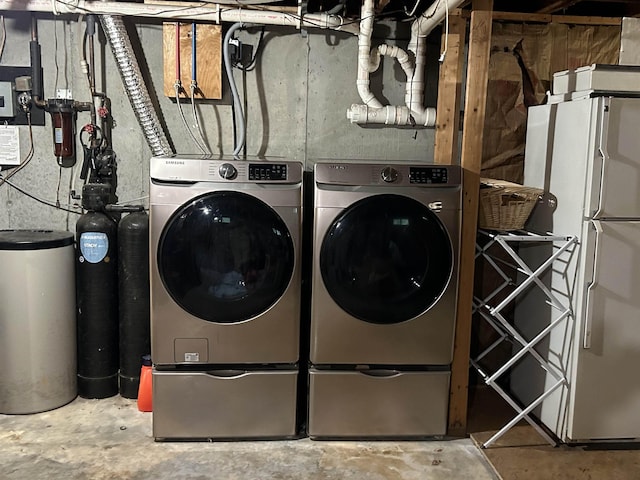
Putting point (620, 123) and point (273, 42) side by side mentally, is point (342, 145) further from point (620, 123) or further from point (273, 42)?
point (620, 123)

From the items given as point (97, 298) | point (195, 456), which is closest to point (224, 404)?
point (195, 456)

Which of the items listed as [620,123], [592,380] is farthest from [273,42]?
[592,380]

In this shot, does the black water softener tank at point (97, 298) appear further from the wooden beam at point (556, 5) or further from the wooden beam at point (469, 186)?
the wooden beam at point (556, 5)

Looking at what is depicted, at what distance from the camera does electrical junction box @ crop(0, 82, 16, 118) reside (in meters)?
3.20

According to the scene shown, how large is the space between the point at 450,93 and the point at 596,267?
1.03 meters

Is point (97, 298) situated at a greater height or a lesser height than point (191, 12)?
lesser

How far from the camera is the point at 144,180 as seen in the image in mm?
3375

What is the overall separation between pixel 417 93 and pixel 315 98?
543mm

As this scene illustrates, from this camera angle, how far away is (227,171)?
263cm

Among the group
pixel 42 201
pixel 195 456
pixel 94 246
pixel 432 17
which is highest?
pixel 432 17

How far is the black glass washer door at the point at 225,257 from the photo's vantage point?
8.68 ft

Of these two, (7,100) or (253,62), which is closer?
(7,100)

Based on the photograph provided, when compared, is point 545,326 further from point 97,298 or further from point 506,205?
point 97,298

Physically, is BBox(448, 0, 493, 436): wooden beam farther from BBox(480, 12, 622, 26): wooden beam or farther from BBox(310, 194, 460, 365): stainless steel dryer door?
BBox(480, 12, 622, 26): wooden beam
